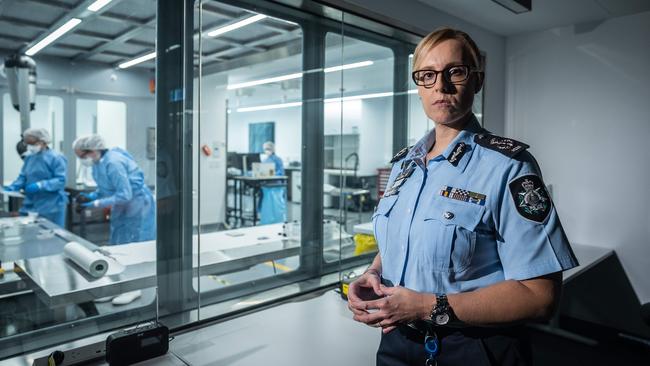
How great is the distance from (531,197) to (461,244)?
166mm

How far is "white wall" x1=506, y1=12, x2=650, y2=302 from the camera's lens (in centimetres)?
288

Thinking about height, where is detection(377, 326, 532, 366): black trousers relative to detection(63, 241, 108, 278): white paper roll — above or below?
above

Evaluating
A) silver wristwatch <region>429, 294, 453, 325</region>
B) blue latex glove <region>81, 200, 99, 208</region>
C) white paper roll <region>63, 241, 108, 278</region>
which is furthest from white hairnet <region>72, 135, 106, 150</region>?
silver wristwatch <region>429, 294, 453, 325</region>

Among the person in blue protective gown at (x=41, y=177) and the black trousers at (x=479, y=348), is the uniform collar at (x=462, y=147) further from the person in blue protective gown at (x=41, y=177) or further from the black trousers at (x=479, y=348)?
the person in blue protective gown at (x=41, y=177)

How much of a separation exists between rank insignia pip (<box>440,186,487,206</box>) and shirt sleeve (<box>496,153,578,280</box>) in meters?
0.04

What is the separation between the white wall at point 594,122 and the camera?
288 cm

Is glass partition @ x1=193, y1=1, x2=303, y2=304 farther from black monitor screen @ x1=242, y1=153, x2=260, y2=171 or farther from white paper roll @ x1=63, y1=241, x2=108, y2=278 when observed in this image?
white paper roll @ x1=63, y1=241, x2=108, y2=278

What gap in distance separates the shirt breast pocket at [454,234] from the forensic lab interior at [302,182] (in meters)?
0.60

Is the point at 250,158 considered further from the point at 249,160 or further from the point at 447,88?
the point at 447,88

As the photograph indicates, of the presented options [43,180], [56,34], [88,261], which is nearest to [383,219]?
[88,261]

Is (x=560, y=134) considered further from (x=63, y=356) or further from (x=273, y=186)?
(x=273, y=186)

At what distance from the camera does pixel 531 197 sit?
85 centimetres

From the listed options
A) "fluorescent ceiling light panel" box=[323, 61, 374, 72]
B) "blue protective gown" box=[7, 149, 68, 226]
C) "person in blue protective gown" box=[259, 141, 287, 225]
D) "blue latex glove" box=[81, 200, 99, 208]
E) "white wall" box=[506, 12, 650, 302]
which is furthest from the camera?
"person in blue protective gown" box=[259, 141, 287, 225]

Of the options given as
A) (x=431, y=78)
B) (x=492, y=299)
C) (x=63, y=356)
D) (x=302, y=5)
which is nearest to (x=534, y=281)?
(x=492, y=299)
